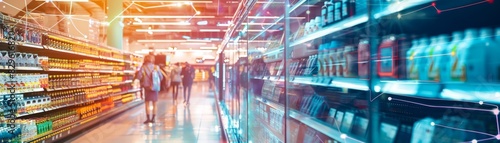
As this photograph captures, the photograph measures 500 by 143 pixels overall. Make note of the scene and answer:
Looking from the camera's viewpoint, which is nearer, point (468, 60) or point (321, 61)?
point (468, 60)

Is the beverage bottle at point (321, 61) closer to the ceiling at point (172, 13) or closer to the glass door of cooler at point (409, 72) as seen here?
the glass door of cooler at point (409, 72)

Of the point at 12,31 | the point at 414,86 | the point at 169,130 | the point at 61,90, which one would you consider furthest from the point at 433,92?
the point at 61,90

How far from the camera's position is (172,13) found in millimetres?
11984

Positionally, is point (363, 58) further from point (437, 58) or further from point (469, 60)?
point (469, 60)

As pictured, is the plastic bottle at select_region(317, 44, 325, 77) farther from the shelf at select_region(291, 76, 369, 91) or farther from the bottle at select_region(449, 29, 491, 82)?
the bottle at select_region(449, 29, 491, 82)

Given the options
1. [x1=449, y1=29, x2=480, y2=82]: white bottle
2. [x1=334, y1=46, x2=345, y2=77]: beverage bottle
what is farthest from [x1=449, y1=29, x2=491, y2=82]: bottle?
[x1=334, y1=46, x2=345, y2=77]: beverage bottle

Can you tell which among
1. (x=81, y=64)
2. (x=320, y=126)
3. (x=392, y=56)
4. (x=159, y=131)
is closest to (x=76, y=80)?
(x=81, y=64)

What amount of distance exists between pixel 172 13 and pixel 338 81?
11.0m

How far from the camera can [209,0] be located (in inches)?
412

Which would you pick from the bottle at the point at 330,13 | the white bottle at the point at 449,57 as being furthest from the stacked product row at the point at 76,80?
the white bottle at the point at 449,57

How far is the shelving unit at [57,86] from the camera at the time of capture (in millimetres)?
4180

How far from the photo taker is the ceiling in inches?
142

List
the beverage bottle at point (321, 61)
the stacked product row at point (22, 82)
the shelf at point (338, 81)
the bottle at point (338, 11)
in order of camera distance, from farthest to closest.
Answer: the stacked product row at point (22, 82), the beverage bottle at point (321, 61), the bottle at point (338, 11), the shelf at point (338, 81)

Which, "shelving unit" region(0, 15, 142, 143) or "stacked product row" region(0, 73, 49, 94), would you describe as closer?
"stacked product row" region(0, 73, 49, 94)
